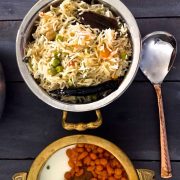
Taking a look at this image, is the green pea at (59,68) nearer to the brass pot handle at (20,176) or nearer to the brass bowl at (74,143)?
the brass bowl at (74,143)

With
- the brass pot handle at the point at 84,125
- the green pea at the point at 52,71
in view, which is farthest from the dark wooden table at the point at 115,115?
the green pea at the point at 52,71

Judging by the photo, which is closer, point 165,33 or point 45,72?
point 45,72

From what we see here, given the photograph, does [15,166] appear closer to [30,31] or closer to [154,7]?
[30,31]

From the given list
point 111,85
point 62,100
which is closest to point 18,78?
point 62,100

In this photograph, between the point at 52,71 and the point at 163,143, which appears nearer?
the point at 52,71

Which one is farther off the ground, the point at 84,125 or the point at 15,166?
the point at 84,125

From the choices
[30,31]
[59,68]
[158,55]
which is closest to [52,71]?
[59,68]

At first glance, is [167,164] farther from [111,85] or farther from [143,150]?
[111,85]
